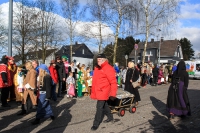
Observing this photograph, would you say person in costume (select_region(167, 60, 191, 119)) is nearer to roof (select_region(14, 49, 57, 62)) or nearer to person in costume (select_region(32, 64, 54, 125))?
person in costume (select_region(32, 64, 54, 125))

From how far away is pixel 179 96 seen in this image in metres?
7.46

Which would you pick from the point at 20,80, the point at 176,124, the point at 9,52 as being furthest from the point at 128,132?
the point at 9,52

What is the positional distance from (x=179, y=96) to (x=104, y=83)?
2599mm

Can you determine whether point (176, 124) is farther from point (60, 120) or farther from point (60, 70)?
point (60, 70)

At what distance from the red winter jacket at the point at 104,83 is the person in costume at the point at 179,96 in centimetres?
227

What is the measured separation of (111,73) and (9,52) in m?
5.75

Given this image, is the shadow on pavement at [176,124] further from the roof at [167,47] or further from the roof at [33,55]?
the roof at [167,47]

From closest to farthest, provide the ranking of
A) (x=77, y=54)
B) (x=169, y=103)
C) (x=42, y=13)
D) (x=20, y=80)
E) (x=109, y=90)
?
(x=109, y=90), (x=169, y=103), (x=20, y=80), (x=42, y=13), (x=77, y=54)

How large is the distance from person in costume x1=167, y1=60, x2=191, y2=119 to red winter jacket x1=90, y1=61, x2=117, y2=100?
2270mm

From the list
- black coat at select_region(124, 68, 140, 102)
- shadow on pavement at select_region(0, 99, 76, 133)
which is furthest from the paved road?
black coat at select_region(124, 68, 140, 102)

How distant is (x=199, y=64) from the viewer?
28938 mm

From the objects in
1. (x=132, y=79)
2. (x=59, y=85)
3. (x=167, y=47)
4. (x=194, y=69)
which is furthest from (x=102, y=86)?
(x=167, y=47)

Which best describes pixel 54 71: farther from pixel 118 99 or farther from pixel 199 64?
pixel 199 64

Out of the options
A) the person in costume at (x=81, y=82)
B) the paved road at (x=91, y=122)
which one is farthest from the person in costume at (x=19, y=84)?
the person in costume at (x=81, y=82)
